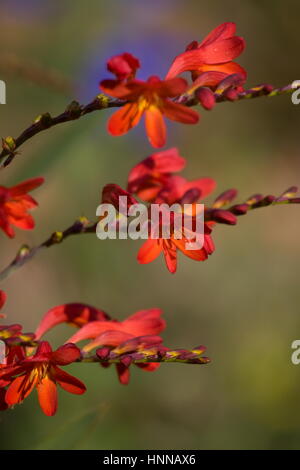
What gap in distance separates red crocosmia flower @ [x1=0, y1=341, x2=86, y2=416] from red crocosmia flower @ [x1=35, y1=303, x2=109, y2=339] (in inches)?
5.9

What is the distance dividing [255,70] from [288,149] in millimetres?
568

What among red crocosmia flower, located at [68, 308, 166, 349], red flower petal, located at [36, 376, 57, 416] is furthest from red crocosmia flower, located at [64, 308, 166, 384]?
red flower petal, located at [36, 376, 57, 416]

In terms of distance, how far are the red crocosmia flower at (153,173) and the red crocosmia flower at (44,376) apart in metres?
0.29

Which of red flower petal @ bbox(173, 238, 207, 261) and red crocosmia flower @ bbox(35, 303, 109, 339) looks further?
red crocosmia flower @ bbox(35, 303, 109, 339)

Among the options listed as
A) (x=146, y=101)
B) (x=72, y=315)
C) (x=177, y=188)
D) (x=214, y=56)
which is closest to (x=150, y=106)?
(x=146, y=101)

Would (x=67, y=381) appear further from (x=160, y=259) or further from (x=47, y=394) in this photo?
(x=160, y=259)

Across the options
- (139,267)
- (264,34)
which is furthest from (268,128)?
(139,267)

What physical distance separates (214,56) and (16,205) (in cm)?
27

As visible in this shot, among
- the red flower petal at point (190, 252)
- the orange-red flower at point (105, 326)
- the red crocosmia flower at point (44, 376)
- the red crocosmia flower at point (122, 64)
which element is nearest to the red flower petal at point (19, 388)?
the red crocosmia flower at point (44, 376)

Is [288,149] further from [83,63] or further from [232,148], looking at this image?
[83,63]

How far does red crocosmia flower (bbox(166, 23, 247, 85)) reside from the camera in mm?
694

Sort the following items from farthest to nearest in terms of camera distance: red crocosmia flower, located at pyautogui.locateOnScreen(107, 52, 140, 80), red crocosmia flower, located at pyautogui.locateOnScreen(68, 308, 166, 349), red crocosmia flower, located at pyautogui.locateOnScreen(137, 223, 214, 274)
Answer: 1. red crocosmia flower, located at pyautogui.locateOnScreen(68, 308, 166, 349)
2. red crocosmia flower, located at pyautogui.locateOnScreen(137, 223, 214, 274)
3. red crocosmia flower, located at pyautogui.locateOnScreen(107, 52, 140, 80)

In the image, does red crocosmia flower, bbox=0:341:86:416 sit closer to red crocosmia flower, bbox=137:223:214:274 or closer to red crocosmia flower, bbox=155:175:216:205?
red crocosmia flower, bbox=137:223:214:274

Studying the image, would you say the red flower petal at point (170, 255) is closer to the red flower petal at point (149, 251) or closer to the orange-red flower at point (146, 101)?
the red flower petal at point (149, 251)
